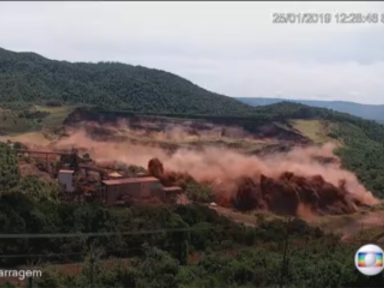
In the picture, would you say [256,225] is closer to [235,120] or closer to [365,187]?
[365,187]

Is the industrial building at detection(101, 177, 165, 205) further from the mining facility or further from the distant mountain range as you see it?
the distant mountain range

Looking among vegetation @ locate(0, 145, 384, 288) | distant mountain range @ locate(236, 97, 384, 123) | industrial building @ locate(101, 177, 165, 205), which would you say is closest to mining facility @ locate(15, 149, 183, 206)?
industrial building @ locate(101, 177, 165, 205)

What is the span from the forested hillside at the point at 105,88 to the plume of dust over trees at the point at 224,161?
338 inches

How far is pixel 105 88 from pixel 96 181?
2440 centimetres

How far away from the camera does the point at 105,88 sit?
184 ft

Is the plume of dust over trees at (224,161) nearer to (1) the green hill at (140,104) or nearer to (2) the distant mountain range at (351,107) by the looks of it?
(1) the green hill at (140,104)

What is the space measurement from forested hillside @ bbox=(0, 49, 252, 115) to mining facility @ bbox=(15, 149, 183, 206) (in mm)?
12828

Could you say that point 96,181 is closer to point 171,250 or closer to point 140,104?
point 171,250

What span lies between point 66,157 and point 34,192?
6656mm

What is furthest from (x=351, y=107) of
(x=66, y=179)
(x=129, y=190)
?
(x=66, y=179)

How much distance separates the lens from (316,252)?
22078mm

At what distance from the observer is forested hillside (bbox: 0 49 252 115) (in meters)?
50.7

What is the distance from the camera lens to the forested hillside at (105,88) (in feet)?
166

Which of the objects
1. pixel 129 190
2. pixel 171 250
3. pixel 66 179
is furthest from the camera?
pixel 66 179
